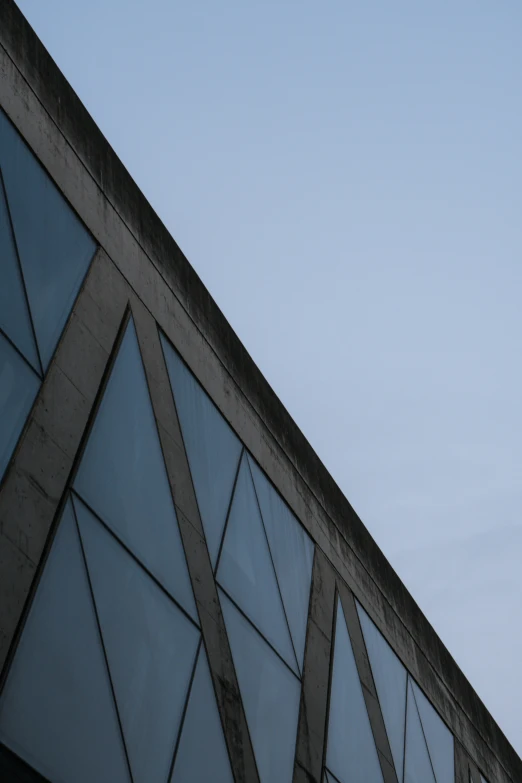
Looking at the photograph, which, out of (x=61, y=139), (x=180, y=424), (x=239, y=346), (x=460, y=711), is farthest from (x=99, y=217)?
(x=460, y=711)

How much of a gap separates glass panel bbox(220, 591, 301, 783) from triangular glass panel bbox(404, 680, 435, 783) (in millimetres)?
5228

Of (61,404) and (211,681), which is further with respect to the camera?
(211,681)

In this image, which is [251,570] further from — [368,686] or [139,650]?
[368,686]

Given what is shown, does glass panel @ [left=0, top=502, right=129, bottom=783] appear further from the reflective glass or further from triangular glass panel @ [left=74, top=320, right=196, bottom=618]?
triangular glass panel @ [left=74, top=320, right=196, bottom=618]

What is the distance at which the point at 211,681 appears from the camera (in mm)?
11859

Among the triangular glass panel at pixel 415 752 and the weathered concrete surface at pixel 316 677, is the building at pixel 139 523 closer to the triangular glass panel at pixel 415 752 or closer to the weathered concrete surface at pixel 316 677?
the weathered concrete surface at pixel 316 677

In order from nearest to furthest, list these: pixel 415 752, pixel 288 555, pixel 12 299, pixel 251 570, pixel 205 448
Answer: pixel 12 299
pixel 205 448
pixel 251 570
pixel 288 555
pixel 415 752

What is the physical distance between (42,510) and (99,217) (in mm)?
4440

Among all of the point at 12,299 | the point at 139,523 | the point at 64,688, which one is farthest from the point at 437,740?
the point at 12,299

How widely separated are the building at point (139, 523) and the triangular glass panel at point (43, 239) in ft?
0.09

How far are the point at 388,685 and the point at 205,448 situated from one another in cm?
730

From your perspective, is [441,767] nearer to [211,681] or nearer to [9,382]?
[211,681]

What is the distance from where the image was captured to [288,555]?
1584 centimetres

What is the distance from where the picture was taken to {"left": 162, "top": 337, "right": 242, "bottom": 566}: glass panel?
13.3 metres
